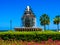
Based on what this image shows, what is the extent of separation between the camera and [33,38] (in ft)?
123

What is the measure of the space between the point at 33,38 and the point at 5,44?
25.0 metres

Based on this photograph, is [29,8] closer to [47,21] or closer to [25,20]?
[25,20]

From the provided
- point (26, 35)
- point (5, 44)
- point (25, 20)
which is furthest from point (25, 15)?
point (5, 44)

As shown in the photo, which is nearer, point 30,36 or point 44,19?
point 30,36

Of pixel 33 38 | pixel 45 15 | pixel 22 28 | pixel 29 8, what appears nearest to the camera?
pixel 33 38

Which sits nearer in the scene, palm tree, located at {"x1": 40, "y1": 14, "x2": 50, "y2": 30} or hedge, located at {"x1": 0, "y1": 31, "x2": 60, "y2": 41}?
hedge, located at {"x1": 0, "y1": 31, "x2": 60, "y2": 41}

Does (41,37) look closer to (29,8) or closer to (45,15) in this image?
(29,8)

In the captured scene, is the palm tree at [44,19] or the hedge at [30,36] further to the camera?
the palm tree at [44,19]

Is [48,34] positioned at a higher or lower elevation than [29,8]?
lower

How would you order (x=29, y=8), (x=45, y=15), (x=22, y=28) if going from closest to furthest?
(x=22, y=28)
(x=29, y=8)
(x=45, y=15)

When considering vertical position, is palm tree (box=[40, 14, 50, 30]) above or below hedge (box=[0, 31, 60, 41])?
above

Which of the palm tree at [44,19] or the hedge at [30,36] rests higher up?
the palm tree at [44,19]

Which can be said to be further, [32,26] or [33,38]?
[32,26]

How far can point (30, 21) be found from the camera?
71.5 m
